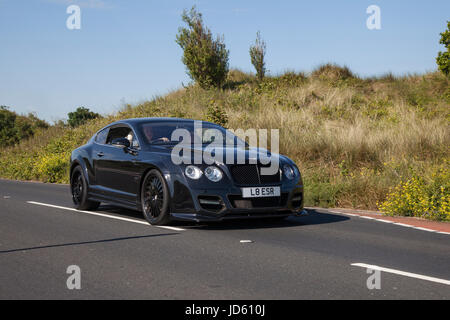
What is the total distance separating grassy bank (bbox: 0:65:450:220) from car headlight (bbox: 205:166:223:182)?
11.8 ft

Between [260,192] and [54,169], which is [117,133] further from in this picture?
[54,169]

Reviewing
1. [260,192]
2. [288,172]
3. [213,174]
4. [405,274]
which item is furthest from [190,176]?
[405,274]

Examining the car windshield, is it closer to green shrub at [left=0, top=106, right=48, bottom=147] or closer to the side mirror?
the side mirror

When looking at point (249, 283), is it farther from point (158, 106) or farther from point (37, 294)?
point (158, 106)

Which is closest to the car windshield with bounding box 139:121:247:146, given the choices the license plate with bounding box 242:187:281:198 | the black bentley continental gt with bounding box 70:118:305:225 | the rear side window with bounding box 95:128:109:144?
the black bentley continental gt with bounding box 70:118:305:225

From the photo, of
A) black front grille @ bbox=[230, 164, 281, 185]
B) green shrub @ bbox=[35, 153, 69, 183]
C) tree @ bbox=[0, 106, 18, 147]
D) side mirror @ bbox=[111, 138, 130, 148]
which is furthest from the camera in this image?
tree @ bbox=[0, 106, 18, 147]

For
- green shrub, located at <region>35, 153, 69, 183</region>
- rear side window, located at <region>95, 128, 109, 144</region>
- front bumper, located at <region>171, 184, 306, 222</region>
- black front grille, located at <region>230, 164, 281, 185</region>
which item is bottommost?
green shrub, located at <region>35, 153, 69, 183</region>

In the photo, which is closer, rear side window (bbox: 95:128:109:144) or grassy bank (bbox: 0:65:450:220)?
rear side window (bbox: 95:128:109:144)

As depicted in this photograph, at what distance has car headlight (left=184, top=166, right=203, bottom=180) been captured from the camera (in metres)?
8.05

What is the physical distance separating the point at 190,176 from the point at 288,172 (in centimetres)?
148

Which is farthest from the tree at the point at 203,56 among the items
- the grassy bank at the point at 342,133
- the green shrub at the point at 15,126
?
the green shrub at the point at 15,126

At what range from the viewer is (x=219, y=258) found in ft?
21.2

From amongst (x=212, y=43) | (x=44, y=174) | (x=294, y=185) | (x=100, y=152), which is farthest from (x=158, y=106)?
(x=294, y=185)

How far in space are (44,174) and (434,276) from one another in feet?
71.6
